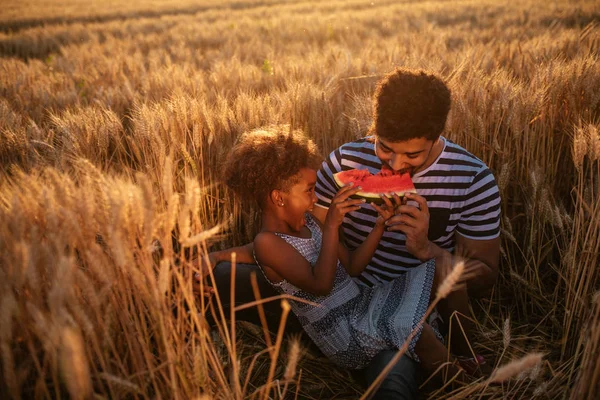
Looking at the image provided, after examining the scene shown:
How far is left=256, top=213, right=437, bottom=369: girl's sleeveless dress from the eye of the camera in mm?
1931

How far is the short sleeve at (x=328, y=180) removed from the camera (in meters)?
2.44

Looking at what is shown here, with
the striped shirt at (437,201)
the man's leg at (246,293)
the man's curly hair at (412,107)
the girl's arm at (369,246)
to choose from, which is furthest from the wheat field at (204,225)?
the man's curly hair at (412,107)

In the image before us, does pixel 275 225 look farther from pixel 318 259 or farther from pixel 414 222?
pixel 414 222

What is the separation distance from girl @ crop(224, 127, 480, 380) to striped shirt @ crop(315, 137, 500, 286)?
20 cm

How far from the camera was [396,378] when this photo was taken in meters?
1.75

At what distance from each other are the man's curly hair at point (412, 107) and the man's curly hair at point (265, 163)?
1.48 ft

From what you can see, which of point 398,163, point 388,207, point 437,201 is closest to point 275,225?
Answer: point 388,207

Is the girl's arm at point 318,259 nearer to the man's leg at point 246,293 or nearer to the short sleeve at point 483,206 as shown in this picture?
the man's leg at point 246,293

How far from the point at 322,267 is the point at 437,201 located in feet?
2.50

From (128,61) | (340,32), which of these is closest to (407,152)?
(128,61)

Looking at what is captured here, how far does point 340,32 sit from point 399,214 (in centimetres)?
935

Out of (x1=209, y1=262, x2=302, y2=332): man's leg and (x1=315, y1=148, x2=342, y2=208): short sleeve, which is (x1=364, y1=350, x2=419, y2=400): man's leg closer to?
(x1=209, y1=262, x2=302, y2=332): man's leg

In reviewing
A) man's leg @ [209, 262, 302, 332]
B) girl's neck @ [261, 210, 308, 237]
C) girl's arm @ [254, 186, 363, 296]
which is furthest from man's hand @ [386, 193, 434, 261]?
man's leg @ [209, 262, 302, 332]

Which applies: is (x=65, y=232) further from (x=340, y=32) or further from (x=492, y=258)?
(x=340, y=32)
